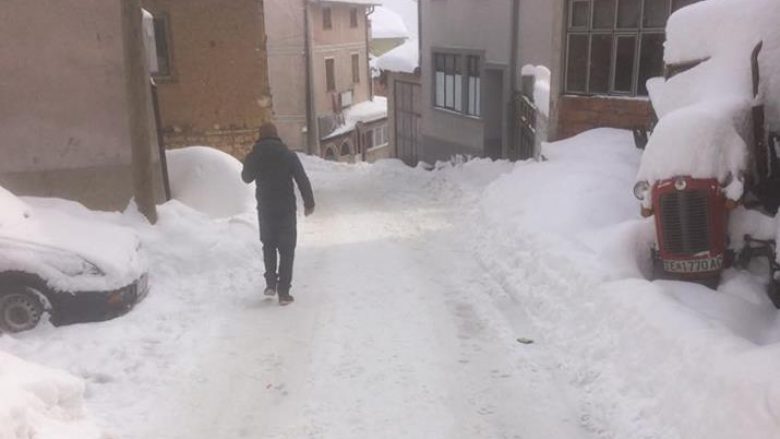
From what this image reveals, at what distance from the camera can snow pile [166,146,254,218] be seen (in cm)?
1034

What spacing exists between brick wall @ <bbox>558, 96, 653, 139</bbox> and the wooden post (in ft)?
22.6

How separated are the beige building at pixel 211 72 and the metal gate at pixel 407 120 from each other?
881 cm

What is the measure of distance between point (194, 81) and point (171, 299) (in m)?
9.52

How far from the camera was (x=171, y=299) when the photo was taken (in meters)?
6.43

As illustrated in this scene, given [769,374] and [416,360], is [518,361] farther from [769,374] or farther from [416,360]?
[769,374]

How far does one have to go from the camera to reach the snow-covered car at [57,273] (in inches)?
216

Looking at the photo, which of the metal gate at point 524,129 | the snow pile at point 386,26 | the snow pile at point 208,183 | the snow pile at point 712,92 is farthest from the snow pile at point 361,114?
the snow pile at point 712,92

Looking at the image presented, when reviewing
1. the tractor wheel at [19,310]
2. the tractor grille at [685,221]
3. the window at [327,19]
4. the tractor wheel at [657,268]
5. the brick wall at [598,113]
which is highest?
the window at [327,19]

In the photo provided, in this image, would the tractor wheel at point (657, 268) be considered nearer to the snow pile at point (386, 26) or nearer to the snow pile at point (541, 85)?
the snow pile at point (541, 85)

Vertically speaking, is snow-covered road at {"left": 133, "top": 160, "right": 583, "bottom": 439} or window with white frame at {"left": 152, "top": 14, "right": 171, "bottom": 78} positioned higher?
window with white frame at {"left": 152, "top": 14, "right": 171, "bottom": 78}

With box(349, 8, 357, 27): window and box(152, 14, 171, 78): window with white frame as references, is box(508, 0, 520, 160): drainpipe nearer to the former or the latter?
box(152, 14, 171, 78): window with white frame

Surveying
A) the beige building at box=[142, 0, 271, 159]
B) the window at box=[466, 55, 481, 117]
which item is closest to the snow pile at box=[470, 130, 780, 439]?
the beige building at box=[142, 0, 271, 159]

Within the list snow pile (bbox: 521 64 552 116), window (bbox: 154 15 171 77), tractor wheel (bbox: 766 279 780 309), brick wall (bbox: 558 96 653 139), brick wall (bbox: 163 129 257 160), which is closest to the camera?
tractor wheel (bbox: 766 279 780 309)

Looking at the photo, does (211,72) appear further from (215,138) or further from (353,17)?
(353,17)
